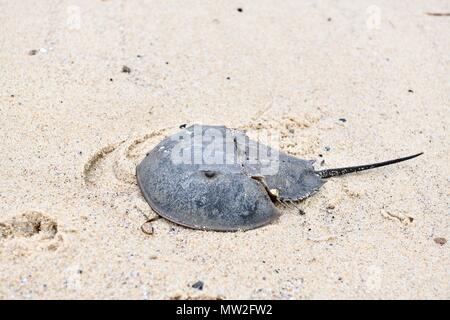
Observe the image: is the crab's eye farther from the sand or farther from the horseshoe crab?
the sand

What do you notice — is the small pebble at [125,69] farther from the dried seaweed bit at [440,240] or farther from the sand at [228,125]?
the dried seaweed bit at [440,240]

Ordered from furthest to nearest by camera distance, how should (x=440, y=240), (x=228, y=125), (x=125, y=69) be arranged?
(x=125, y=69)
(x=228, y=125)
(x=440, y=240)

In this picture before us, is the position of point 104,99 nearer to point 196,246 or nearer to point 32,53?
point 32,53

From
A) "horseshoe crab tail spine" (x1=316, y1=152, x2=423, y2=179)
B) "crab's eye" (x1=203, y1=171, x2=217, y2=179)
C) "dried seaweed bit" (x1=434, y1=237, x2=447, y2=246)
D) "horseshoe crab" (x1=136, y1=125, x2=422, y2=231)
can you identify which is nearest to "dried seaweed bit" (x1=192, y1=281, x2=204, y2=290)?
"horseshoe crab" (x1=136, y1=125, x2=422, y2=231)

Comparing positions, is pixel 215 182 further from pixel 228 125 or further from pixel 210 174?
pixel 228 125

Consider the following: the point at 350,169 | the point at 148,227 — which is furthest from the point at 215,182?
the point at 350,169

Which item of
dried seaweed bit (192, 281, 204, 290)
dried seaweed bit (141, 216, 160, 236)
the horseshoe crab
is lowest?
dried seaweed bit (192, 281, 204, 290)
